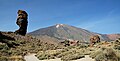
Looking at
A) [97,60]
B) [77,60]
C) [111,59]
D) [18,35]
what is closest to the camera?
[111,59]

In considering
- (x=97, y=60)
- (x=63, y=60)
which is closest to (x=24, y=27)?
(x=63, y=60)

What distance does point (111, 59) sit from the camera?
14383mm

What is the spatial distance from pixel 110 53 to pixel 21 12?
56146 millimetres

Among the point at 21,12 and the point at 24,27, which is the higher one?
the point at 21,12

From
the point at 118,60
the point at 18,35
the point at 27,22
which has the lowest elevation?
the point at 118,60

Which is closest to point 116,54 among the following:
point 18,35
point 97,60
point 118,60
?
point 118,60

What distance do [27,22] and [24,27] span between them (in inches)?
74.7

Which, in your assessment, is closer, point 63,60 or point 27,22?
point 63,60

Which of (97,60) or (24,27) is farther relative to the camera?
(24,27)

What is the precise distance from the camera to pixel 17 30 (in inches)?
2702

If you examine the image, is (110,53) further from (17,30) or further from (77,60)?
(17,30)

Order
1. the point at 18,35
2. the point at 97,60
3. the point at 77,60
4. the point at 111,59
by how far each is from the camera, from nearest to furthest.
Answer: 1. the point at 111,59
2. the point at 97,60
3. the point at 77,60
4. the point at 18,35

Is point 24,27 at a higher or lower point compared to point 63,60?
higher

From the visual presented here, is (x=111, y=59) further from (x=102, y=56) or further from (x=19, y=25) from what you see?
(x=19, y=25)
